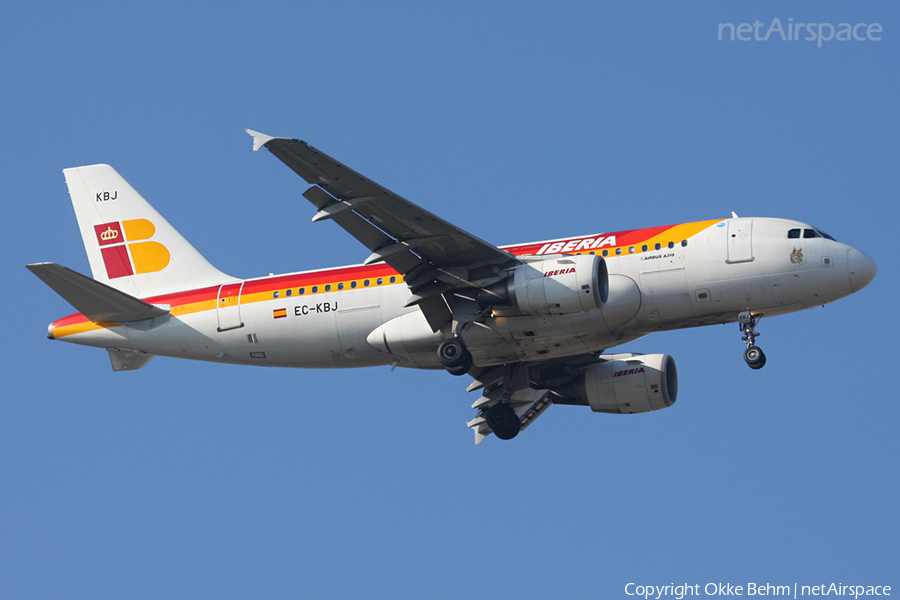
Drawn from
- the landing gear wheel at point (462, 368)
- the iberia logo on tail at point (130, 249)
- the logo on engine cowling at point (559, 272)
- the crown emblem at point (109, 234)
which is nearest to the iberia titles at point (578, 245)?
the logo on engine cowling at point (559, 272)

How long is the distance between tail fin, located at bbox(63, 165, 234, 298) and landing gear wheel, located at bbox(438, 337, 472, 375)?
8556 millimetres

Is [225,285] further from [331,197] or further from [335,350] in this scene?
[331,197]

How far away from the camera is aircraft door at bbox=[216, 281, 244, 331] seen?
33.9 meters

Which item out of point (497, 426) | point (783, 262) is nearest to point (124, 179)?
point (497, 426)

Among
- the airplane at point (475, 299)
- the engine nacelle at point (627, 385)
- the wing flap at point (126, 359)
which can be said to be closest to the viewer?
the airplane at point (475, 299)

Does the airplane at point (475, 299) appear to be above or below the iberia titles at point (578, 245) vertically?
below

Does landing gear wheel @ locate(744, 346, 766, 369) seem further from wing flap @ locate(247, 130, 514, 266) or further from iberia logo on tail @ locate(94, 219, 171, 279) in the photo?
iberia logo on tail @ locate(94, 219, 171, 279)

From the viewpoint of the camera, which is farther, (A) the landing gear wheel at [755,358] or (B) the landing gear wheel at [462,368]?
(B) the landing gear wheel at [462,368]

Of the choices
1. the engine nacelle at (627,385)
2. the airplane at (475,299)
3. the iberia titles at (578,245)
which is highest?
the iberia titles at (578,245)

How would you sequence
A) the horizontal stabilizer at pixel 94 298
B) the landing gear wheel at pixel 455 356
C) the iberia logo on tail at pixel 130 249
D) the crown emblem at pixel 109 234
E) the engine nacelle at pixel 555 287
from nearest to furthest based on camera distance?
the engine nacelle at pixel 555 287
the landing gear wheel at pixel 455 356
the horizontal stabilizer at pixel 94 298
the iberia logo on tail at pixel 130 249
the crown emblem at pixel 109 234

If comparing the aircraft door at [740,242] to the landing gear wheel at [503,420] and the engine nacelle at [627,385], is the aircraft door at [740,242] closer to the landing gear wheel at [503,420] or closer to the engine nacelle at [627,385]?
the engine nacelle at [627,385]

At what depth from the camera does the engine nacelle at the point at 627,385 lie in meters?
36.2

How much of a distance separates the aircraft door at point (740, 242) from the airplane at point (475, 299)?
4cm

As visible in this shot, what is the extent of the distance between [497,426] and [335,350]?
656 centimetres
